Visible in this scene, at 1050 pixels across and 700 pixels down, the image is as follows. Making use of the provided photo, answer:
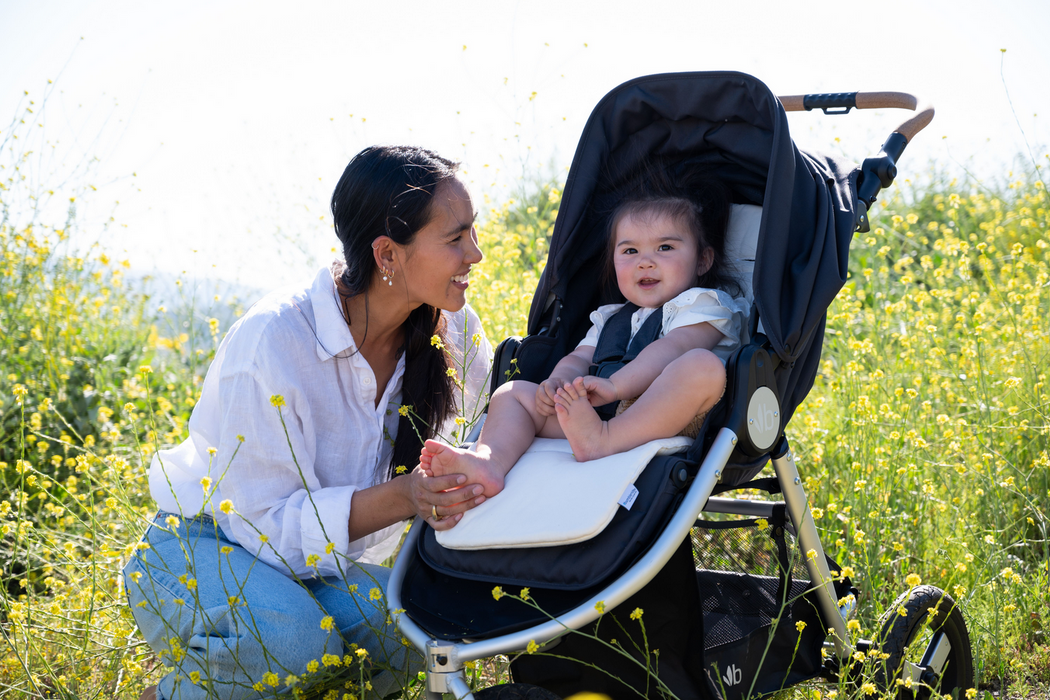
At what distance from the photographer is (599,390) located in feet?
6.77

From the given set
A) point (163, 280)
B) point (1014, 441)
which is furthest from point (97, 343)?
point (1014, 441)

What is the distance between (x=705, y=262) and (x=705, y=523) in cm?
83

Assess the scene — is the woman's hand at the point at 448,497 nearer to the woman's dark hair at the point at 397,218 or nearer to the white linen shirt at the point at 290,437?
the white linen shirt at the point at 290,437

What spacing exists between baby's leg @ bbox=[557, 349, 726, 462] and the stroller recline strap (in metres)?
0.29

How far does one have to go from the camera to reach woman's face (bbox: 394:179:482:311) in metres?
2.39

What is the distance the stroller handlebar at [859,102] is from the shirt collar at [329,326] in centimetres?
172

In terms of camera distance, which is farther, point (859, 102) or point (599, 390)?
point (859, 102)

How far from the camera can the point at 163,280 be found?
4984mm

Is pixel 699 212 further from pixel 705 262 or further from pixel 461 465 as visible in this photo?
pixel 461 465

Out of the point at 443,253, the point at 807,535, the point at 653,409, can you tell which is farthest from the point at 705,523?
the point at 443,253

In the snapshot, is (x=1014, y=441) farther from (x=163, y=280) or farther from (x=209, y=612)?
(x=163, y=280)

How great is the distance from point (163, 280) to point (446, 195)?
10.7 feet

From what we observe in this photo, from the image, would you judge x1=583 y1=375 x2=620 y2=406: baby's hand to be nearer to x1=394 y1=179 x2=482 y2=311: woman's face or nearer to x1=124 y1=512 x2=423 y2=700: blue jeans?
x1=394 y1=179 x2=482 y2=311: woman's face

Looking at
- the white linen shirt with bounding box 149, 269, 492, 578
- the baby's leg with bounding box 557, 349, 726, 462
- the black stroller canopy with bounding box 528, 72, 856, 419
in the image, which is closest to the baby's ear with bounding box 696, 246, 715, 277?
the black stroller canopy with bounding box 528, 72, 856, 419
